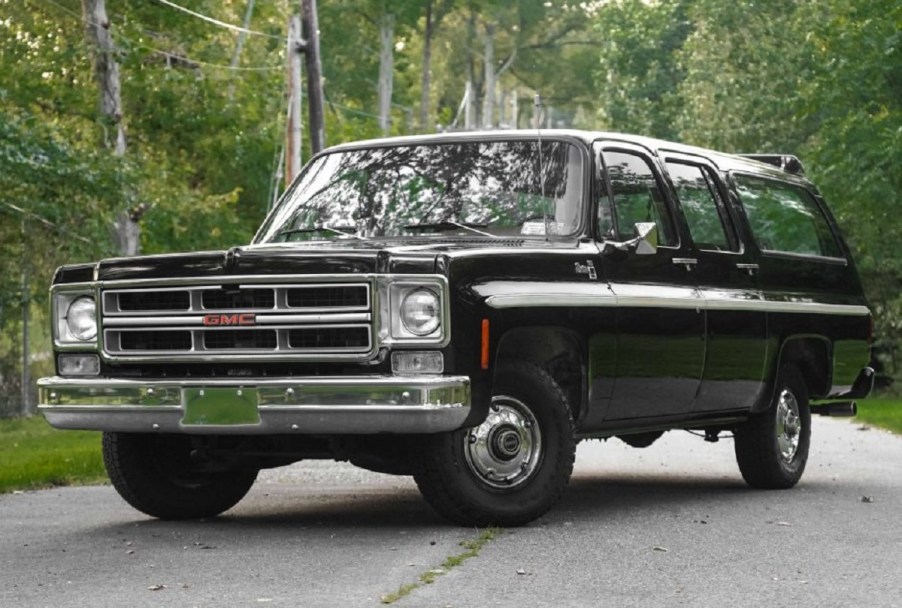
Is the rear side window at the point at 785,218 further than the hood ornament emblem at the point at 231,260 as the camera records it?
Yes

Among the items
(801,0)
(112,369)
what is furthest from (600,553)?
(801,0)

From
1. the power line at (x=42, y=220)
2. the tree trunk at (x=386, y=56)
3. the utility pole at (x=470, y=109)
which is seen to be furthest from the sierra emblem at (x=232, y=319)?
the utility pole at (x=470, y=109)

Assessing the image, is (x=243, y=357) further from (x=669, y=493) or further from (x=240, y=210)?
(x=240, y=210)

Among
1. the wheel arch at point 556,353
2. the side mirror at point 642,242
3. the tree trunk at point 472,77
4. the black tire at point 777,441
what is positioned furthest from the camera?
the tree trunk at point 472,77

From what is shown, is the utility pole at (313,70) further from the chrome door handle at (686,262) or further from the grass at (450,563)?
the grass at (450,563)

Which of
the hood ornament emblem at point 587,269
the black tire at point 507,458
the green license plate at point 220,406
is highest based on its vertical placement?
the hood ornament emblem at point 587,269

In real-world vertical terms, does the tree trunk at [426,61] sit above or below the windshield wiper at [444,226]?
above

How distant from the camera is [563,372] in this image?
1024 centimetres

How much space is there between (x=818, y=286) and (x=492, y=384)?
4.47 metres

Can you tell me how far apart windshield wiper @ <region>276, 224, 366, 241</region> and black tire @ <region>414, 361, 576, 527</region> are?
1425 millimetres

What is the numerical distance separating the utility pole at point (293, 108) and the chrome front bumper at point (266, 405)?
2011 cm

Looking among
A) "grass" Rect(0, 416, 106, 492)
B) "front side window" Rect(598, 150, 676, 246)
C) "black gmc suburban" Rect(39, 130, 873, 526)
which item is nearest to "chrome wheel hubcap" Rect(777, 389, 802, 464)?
"black gmc suburban" Rect(39, 130, 873, 526)

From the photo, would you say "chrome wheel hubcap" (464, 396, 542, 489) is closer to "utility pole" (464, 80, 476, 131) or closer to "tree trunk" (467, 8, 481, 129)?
"tree trunk" (467, 8, 481, 129)

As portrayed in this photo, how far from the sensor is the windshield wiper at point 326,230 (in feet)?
35.2
